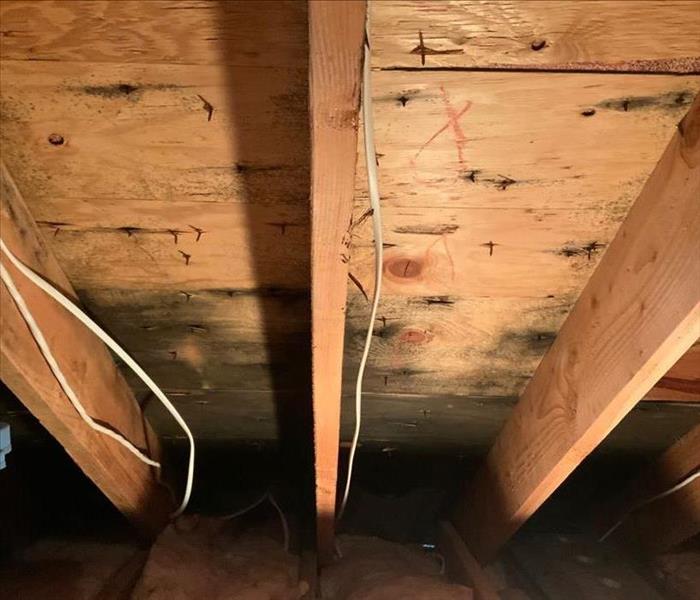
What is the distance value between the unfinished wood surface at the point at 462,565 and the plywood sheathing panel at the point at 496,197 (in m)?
0.56

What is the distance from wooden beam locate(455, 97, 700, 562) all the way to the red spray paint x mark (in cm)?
26

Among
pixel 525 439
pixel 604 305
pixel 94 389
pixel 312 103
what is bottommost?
pixel 525 439

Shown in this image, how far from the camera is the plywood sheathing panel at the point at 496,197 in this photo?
76 cm

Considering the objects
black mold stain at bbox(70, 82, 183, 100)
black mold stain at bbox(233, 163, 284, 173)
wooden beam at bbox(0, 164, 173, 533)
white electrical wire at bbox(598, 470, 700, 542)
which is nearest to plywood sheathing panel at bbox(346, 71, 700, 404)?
black mold stain at bbox(233, 163, 284, 173)

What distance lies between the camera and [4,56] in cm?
71

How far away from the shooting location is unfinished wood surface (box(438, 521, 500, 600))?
1.45 m

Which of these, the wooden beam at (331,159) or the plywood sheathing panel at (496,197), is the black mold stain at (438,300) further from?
the wooden beam at (331,159)

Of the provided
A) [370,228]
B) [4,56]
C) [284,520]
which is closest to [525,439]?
[370,228]

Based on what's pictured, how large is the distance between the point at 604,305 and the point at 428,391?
452 millimetres

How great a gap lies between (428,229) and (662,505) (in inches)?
42.4

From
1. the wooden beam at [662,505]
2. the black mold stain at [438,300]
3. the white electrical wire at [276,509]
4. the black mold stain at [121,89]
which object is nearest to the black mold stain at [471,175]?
the black mold stain at [438,300]

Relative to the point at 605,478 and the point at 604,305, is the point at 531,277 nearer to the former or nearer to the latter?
the point at 604,305

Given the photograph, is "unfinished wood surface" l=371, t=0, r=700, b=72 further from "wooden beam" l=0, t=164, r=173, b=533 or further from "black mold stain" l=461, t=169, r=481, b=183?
"wooden beam" l=0, t=164, r=173, b=533

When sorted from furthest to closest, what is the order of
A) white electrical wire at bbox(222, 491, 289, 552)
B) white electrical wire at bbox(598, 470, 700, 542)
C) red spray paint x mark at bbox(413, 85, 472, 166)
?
1. white electrical wire at bbox(222, 491, 289, 552)
2. white electrical wire at bbox(598, 470, 700, 542)
3. red spray paint x mark at bbox(413, 85, 472, 166)
